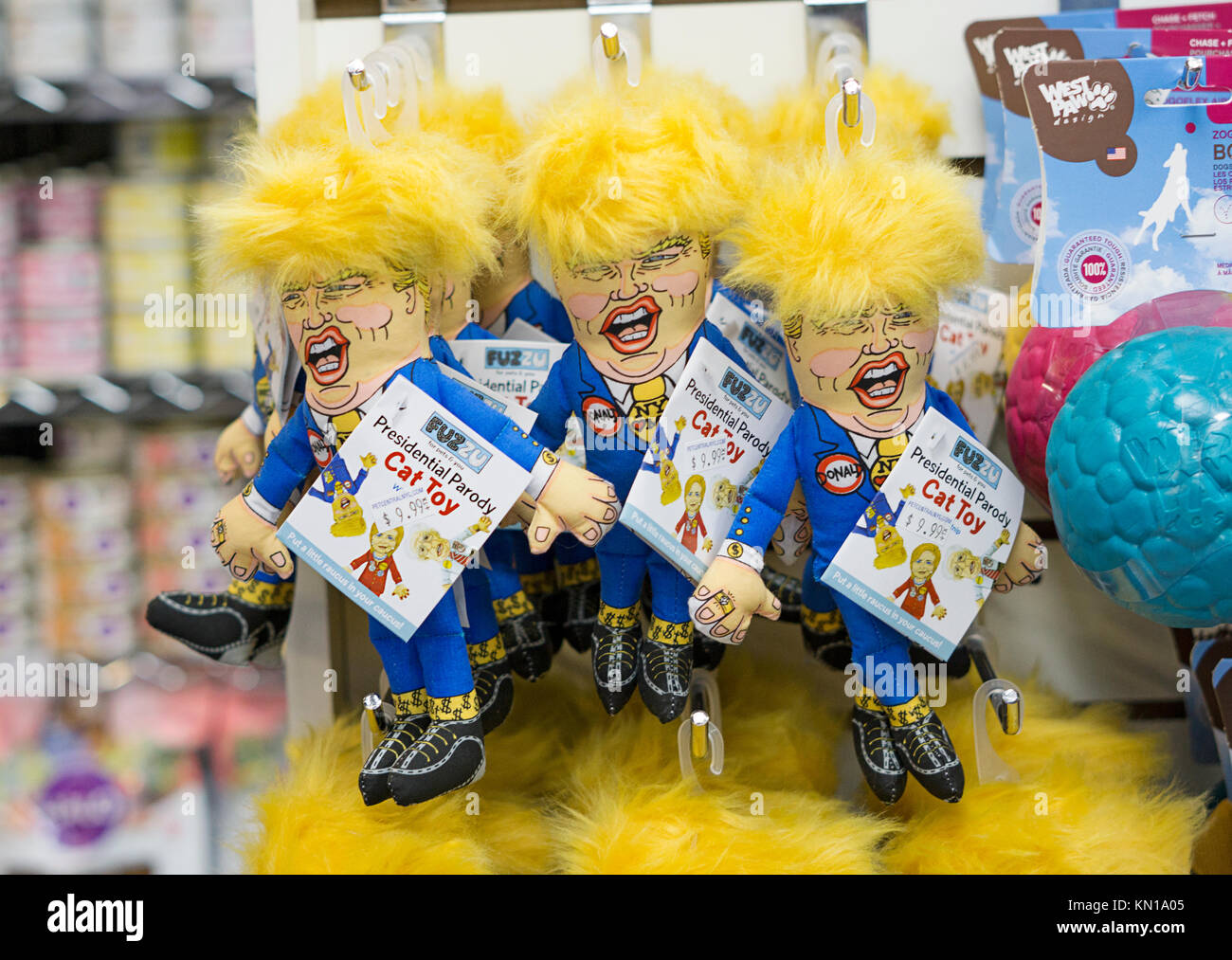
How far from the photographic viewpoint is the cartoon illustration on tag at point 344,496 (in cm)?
88

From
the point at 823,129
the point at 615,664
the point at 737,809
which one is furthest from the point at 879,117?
the point at 737,809

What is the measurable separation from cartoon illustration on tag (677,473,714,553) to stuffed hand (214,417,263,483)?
0.56 metres

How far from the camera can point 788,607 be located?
1.15m

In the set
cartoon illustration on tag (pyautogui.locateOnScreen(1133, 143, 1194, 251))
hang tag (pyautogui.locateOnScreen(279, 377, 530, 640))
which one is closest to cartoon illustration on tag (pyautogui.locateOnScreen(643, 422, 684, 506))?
hang tag (pyautogui.locateOnScreen(279, 377, 530, 640))

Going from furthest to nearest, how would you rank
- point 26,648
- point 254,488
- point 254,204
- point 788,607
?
1. point 26,648
2. point 788,607
3. point 254,488
4. point 254,204

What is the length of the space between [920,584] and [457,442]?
17.6 inches

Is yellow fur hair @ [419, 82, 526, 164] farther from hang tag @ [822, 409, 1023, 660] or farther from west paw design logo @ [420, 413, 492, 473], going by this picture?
hang tag @ [822, 409, 1023, 660]

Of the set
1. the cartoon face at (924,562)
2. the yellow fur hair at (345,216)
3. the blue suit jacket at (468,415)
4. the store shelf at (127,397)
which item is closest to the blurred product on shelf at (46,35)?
the store shelf at (127,397)

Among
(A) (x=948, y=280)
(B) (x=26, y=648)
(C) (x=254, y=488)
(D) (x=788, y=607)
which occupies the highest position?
(A) (x=948, y=280)

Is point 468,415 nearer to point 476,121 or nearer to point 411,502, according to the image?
point 411,502

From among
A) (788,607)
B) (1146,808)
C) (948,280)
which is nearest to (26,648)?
(788,607)

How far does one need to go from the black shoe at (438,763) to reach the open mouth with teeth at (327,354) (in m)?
0.34
